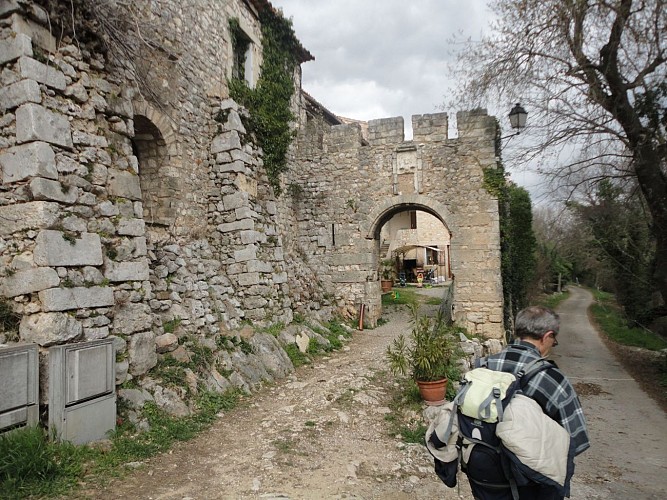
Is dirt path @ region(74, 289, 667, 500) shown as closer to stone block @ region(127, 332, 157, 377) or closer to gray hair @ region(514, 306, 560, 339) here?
stone block @ region(127, 332, 157, 377)

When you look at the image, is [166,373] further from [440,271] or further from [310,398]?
[440,271]

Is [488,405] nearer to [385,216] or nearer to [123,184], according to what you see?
[123,184]

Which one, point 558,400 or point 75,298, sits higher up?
point 75,298

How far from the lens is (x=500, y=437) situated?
80.7 inches

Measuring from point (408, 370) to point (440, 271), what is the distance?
1954 centimetres

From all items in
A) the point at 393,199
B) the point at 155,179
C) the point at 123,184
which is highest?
the point at 393,199

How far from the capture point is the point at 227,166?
7859 millimetres

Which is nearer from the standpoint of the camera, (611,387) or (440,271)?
(611,387)

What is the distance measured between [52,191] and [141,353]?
1.80 meters

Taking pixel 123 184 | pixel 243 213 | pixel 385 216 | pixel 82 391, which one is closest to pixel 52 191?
pixel 123 184

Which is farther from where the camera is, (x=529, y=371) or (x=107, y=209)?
(x=107, y=209)

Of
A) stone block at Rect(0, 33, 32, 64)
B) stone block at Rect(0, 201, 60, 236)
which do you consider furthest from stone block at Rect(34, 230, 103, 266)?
stone block at Rect(0, 33, 32, 64)

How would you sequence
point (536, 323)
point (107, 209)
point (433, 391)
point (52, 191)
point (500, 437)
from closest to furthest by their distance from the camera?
point (500, 437), point (536, 323), point (52, 191), point (107, 209), point (433, 391)

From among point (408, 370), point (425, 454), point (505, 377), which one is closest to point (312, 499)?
point (425, 454)
